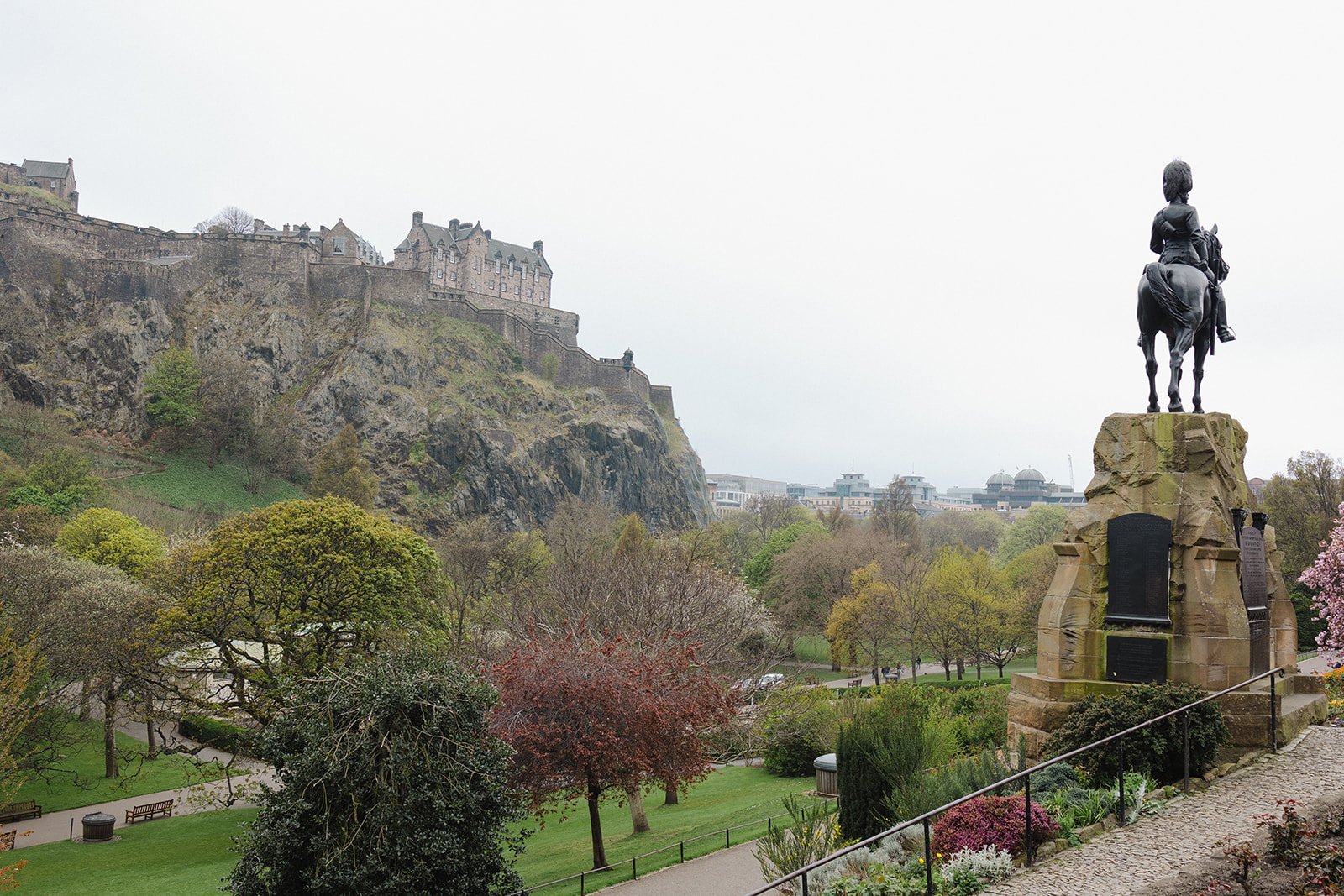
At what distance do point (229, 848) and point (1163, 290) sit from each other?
20911 mm

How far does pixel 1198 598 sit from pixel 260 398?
257 feet

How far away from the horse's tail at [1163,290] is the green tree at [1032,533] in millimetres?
57043

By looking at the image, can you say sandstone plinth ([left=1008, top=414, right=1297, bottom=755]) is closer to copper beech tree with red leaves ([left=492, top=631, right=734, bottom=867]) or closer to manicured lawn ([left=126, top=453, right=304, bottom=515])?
copper beech tree with red leaves ([left=492, top=631, right=734, bottom=867])

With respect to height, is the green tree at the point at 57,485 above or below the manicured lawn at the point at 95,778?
above

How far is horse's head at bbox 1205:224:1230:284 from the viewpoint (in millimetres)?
11812

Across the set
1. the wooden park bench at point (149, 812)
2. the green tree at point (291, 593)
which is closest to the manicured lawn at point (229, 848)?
the wooden park bench at point (149, 812)

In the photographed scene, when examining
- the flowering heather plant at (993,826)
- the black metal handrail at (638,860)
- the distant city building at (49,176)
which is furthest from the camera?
the distant city building at (49,176)

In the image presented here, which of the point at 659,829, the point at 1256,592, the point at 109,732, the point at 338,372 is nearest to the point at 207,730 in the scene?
the point at 109,732

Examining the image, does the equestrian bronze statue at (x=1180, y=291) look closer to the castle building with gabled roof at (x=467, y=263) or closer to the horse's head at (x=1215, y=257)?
the horse's head at (x=1215, y=257)

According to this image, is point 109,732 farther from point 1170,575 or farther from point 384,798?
point 1170,575

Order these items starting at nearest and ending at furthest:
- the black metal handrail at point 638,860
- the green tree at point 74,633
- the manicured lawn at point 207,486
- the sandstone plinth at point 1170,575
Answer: the sandstone plinth at point 1170,575, the black metal handrail at point 638,860, the green tree at point 74,633, the manicured lawn at point 207,486

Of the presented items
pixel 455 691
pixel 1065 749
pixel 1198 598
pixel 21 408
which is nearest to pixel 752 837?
pixel 455 691

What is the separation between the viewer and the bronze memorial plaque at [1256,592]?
416 inches

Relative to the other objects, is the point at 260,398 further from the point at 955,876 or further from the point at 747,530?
the point at 955,876
